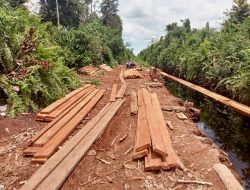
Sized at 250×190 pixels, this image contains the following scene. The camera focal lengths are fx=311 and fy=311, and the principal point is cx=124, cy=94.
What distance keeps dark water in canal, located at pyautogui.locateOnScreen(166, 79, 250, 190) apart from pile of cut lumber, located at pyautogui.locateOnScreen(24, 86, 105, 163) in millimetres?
3089

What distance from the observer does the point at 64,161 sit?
171 inches

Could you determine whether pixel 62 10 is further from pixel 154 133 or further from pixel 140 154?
pixel 140 154

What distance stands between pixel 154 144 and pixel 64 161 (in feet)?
4.25

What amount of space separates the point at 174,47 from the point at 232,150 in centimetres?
2553

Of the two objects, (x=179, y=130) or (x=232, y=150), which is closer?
(x=179, y=130)

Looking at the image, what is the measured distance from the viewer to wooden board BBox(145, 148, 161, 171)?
4117 mm

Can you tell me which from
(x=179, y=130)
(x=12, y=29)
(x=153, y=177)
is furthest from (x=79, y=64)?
(x=153, y=177)

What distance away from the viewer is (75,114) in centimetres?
709

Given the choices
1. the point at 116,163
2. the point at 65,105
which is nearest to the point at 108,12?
the point at 65,105

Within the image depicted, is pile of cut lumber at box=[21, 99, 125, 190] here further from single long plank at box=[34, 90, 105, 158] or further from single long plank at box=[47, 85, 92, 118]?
single long plank at box=[47, 85, 92, 118]

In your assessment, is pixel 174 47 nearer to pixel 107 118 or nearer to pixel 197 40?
pixel 197 40

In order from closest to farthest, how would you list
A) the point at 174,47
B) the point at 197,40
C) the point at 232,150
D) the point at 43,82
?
1. the point at 232,150
2. the point at 43,82
3. the point at 197,40
4. the point at 174,47

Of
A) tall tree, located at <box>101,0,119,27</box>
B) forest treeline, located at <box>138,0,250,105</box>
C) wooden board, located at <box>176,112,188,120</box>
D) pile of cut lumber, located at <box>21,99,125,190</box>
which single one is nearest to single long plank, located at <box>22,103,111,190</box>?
pile of cut lumber, located at <box>21,99,125,190</box>

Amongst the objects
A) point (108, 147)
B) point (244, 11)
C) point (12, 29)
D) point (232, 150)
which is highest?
point (244, 11)
